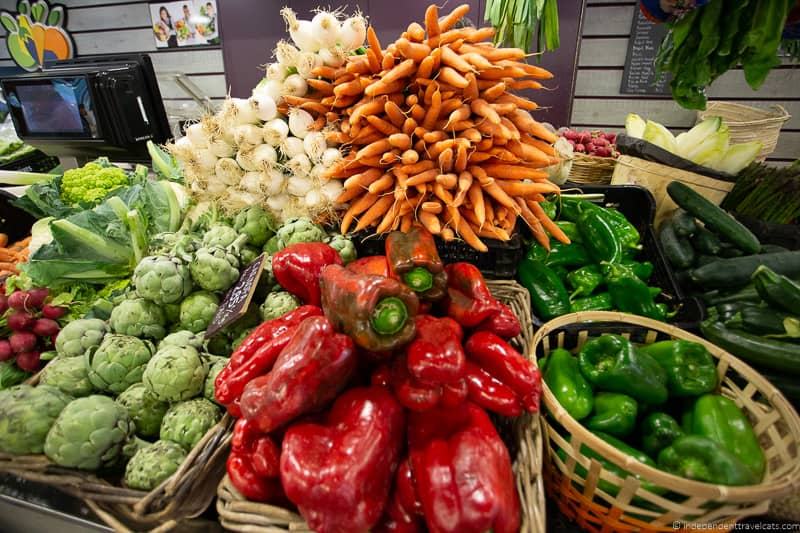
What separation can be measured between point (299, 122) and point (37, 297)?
110 centimetres

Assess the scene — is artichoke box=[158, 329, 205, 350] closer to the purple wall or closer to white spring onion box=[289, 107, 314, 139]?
white spring onion box=[289, 107, 314, 139]

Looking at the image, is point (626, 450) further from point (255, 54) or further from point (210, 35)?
point (210, 35)

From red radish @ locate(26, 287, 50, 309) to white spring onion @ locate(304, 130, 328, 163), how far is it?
1.06 m

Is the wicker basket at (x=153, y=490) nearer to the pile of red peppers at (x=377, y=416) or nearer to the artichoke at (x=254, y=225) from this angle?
the pile of red peppers at (x=377, y=416)

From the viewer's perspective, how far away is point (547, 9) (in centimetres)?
255

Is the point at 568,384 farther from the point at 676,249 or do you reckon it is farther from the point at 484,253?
the point at 676,249

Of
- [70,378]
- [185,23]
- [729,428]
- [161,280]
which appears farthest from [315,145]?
[185,23]

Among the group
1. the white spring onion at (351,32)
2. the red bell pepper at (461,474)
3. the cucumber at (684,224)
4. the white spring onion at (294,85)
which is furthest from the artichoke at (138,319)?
the cucumber at (684,224)

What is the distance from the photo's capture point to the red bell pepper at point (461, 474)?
704 mm

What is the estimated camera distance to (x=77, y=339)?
1.18 m

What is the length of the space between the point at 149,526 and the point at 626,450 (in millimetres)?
1082

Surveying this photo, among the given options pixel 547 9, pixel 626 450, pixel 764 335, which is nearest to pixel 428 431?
pixel 626 450

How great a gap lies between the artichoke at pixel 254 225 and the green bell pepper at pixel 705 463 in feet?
4.54

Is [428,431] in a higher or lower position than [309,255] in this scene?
lower
